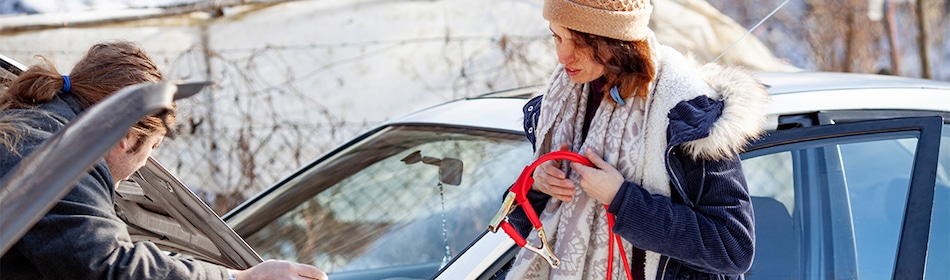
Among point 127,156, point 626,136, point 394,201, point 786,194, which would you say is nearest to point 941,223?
point 786,194

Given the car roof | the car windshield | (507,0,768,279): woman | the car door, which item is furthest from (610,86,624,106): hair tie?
the car windshield

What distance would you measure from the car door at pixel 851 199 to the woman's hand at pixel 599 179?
62cm

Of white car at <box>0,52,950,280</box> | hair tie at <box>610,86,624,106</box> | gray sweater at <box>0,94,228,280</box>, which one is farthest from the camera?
white car at <box>0,52,950,280</box>

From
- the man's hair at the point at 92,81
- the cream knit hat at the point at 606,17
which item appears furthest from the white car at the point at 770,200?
the cream knit hat at the point at 606,17

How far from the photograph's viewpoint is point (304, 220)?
3.29m

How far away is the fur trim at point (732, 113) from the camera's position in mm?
1918

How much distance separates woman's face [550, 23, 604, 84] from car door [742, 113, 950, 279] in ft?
1.98

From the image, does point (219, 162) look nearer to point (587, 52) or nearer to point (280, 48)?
point (280, 48)

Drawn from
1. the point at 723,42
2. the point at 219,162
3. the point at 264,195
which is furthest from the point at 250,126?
the point at 723,42

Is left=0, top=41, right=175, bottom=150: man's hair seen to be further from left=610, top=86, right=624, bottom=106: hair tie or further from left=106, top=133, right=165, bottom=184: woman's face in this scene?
left=610, top=86, right=624, bottom=106: hair tie

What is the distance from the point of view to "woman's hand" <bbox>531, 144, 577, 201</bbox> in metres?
2.06

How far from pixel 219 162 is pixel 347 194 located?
10.1ft

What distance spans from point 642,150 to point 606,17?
0.27 m

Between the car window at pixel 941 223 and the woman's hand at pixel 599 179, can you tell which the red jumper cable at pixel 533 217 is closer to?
the woman's hand at pixel 599 179
